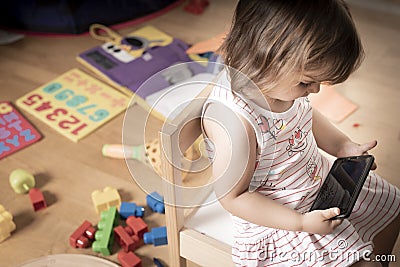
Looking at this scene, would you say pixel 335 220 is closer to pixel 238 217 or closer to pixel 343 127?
pixel 238 217

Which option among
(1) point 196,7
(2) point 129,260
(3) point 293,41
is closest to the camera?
(3) point 293,41

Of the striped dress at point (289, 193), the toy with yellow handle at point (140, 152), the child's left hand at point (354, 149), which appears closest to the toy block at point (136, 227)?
the toy with yellow handle at point (140, 152)

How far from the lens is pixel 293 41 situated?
79cm

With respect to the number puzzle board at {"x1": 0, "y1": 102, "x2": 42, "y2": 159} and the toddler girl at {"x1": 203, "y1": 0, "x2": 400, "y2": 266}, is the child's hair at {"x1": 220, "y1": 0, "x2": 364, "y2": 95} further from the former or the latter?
the number puzzle board at {"x1": 0, "y1": 102, "x2": 42, "y2": 159}

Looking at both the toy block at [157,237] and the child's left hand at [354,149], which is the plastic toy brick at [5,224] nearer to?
the toy block at [157,237]

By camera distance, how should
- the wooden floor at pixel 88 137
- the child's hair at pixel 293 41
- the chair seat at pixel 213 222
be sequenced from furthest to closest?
the wooden floor at pixel 88 137 < the chair seat at pixel 213 222 < the child's hair at pixel 293 41

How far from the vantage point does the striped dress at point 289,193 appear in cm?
87

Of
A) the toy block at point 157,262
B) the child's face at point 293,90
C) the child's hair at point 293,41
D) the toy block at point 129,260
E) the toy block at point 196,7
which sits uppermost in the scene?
the child's hair at point 293,41

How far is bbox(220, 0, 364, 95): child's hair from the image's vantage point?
2.57 ft

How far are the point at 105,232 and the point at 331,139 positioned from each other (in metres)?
0.51

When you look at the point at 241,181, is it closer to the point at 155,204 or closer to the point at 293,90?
the point at 293,90

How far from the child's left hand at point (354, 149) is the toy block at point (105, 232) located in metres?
0.50

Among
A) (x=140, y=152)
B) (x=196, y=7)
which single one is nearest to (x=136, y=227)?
(x=140, y=152)

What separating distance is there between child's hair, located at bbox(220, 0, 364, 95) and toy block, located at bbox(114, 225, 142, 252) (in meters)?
0.52
